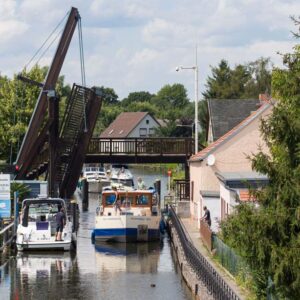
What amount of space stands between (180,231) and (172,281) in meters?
7.26

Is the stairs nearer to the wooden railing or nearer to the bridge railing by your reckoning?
the wooden railing

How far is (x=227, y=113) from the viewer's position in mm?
60406

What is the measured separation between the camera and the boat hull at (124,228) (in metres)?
43.0

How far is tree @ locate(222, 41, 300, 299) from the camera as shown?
1719 cm

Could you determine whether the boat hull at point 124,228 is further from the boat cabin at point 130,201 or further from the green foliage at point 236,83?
the green foliage at point 236,83

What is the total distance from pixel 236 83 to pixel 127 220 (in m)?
72.7

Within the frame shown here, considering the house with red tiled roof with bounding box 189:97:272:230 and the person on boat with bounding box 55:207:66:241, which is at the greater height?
the house with red tiled roof with bounding box 189:97:272:230

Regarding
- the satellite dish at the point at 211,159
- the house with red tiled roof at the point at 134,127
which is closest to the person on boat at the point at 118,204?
the satellite dish at the point at 211,159

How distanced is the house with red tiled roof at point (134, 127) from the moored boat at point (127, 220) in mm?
104883

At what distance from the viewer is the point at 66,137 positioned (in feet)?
176

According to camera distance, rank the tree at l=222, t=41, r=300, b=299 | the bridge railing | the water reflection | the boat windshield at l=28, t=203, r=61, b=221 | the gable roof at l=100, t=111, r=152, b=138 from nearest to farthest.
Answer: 1. the tree at l=222, t=41, r=300, b=299
2. the water reflection
3. the boat windshield at l=28, t=203, r=61, b=221
4. the bridge railing
5. the gable roof at l=100, t=111, r=152, b=138

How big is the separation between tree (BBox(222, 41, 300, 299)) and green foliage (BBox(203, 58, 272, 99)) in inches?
3589

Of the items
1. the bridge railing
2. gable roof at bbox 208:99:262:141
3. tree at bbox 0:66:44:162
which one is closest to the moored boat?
gable roof at bbox 208:99:262:141

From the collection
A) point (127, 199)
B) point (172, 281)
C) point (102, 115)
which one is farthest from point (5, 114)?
point (102, 115)
